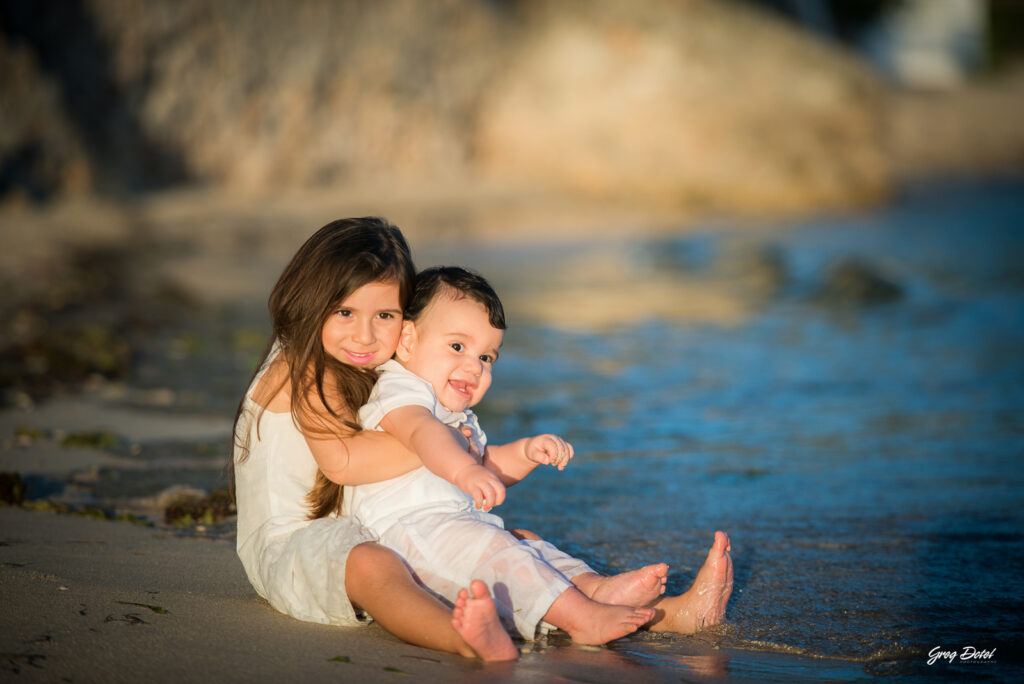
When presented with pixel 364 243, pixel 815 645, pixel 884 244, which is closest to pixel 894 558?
pixel 815 645

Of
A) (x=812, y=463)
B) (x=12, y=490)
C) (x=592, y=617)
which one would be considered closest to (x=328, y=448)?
(x=592, y=617)

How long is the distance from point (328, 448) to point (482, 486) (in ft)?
1.71

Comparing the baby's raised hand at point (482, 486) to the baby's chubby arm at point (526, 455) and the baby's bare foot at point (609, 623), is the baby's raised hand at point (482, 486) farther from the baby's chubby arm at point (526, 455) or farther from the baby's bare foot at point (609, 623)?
the baby's bare foot at point (609, 623)

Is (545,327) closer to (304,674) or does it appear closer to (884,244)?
(304,674)

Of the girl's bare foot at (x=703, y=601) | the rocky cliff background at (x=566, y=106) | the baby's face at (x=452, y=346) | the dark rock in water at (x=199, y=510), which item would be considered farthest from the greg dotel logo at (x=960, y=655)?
the rocky cliff background at (x=566, y=106)

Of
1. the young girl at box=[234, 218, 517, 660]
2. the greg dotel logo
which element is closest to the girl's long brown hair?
the young girl at box=[234, 218, 517, 660]

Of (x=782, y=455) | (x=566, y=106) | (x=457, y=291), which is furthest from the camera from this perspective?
(x=566, y=106)

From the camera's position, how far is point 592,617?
8.97 ft

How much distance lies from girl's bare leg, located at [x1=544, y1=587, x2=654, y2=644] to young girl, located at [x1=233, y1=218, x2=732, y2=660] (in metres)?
0.09

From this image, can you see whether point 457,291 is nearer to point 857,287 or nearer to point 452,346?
point 452,346

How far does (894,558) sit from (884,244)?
11.1m

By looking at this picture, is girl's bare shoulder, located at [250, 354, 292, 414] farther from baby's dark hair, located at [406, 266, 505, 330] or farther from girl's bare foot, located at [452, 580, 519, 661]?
girl's bare foot, located at [452, 580, 519, 661]

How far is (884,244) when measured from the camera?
45.9 ft

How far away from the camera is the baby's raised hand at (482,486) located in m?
2.62
